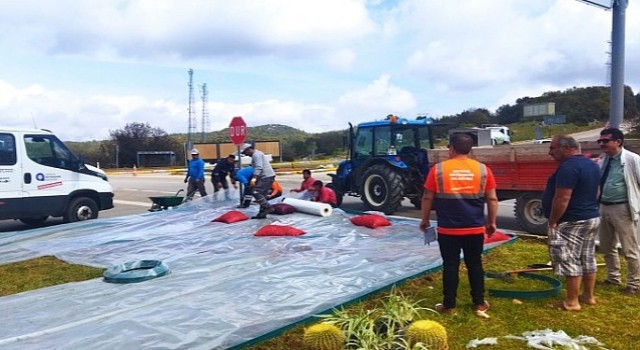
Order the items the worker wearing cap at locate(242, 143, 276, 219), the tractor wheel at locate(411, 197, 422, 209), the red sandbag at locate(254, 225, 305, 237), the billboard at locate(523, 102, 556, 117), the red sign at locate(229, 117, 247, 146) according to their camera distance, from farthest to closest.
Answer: the billboard at locate(523, 102, 556, 117)
the red sign at locate(229, 117, 247, 146)
the tractor wheel at locate(411, 197, 422, 209)
the worker wearing cap at locate(242, 143, 276, 219)
the red sandbag at locate(254, 225, 305, 237)

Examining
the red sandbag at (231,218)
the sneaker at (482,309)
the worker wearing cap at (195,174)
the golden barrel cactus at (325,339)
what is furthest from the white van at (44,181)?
the sneaker at (482,309)

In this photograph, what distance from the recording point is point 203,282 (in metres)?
5.66

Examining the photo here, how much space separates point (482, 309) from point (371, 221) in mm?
4430

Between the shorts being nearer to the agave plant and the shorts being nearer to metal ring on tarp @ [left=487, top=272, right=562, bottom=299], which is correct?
metal ring on tarp @ [left=487, top=272, right=562, bottom=299]

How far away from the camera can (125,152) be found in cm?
6000

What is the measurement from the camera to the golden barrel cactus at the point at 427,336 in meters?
3.64

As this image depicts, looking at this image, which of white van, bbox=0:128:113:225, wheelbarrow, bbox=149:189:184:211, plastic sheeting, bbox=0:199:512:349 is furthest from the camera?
wheelbarrow, bbox=149:189:184:211

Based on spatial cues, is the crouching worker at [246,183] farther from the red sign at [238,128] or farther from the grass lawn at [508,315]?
the grass lawn at [508,315]

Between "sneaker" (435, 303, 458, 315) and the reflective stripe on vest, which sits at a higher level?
the reflective stripe on vest

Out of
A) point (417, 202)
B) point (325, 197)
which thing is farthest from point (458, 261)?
point (417, 202)

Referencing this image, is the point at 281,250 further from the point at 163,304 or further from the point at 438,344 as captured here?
the point at 438,344

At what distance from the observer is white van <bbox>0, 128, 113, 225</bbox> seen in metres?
10.5

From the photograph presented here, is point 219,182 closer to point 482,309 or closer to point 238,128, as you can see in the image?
point 238,128

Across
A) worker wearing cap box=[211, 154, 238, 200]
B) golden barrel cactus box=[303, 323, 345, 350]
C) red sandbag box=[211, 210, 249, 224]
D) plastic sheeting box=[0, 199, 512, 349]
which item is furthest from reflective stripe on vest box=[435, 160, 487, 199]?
worker wearing cap box=[211, 154, 238, 200]
